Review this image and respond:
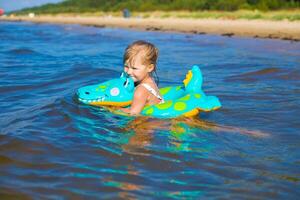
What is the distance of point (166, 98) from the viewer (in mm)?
5004

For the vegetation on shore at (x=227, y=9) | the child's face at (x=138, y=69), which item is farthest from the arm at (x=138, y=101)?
the vegetation on shore at (x=227, y=9)

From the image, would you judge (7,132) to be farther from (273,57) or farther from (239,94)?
(273,57)

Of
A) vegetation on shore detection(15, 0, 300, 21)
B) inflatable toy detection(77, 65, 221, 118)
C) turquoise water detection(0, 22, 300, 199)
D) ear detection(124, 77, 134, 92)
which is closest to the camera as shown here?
turquoise water detection(0, 22, 300, 199)

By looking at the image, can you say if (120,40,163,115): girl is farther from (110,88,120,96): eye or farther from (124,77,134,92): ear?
(110,88,120,96): eye

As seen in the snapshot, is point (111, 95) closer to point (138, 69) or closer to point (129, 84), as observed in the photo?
point (129, 84)

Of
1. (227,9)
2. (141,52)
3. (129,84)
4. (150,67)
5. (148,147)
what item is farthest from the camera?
(227,9)

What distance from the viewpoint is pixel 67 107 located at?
15.2ft

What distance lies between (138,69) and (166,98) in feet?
2.68

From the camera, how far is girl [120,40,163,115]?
167 inches

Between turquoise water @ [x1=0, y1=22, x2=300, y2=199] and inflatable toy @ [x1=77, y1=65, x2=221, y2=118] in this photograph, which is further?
inflatable toy @ [x1=77, y1=65, x2=221, y2=118]

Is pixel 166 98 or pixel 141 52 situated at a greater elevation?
pixel 141 52

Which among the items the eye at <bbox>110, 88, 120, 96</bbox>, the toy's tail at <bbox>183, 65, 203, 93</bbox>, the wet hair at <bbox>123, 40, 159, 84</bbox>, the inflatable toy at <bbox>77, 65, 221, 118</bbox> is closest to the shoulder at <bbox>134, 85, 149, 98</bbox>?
the inflatable toy at <bbox>77, 65, 221, 118</bbox>

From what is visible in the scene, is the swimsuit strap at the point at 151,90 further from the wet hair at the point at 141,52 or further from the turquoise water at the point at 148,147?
the turquoise water at the point at 148,147

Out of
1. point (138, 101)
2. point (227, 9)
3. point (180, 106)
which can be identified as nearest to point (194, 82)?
point (180, 106)
